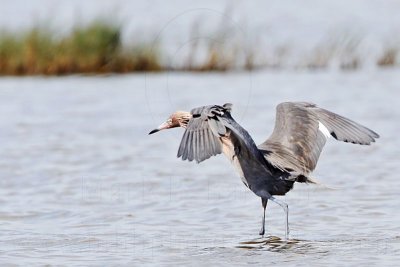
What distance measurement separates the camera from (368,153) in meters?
11.4

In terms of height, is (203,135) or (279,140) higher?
(203,135)

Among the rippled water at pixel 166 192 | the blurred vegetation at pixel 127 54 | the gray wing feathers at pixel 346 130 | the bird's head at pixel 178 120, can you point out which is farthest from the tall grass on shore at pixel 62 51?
the gray wing feathers at pixel 346 130

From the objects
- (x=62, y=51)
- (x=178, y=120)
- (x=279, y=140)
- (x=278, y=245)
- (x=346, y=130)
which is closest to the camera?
(x=278, y=245)

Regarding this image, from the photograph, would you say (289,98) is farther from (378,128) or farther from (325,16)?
(325,16)

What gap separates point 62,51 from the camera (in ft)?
63.3

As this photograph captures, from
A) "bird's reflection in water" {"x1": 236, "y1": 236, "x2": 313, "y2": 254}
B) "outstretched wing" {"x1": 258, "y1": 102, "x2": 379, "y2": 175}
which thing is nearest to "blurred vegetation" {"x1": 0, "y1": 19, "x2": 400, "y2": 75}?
"outstretched wing" {"x1": 258, "y1": 102, "x2": 379, "y2": 175}

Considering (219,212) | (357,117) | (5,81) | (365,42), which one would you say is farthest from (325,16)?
(219,212)

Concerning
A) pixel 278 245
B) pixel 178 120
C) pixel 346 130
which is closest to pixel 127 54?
pixel 178 120

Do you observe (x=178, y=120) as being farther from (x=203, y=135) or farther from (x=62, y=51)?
(x=62, y=51)

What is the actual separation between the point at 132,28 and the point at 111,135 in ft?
35.3

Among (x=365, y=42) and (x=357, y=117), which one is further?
(x=365, y=42)

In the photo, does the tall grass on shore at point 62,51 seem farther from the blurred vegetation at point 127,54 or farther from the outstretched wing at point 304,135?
the outstretched wing at point 304,135

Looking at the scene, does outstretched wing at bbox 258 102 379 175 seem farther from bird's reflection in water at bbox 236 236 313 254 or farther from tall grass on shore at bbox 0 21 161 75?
tall grass on shore at bbox 0 21 161 75

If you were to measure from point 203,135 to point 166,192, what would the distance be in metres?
2.57
